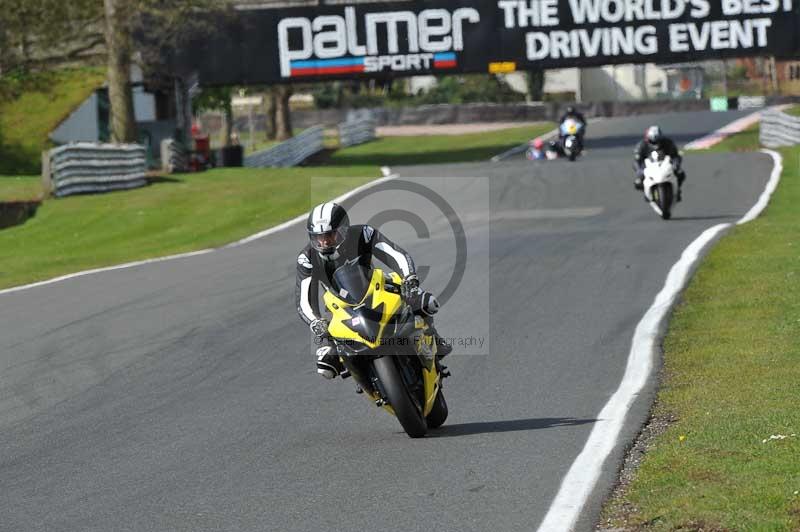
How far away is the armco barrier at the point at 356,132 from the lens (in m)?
54.8

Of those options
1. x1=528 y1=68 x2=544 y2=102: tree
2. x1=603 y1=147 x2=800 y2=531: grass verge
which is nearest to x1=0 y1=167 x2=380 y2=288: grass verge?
x1=603 y1=147 x2=800 y2=531: grass verge

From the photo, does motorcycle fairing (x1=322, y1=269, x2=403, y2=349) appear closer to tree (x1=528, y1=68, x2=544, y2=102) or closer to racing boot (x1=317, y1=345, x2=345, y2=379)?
racing boot (x1=317, y1=345, x2=345, y2=379)

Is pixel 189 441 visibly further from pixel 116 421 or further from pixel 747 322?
pixel 747 322

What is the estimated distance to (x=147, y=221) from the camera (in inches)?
1054

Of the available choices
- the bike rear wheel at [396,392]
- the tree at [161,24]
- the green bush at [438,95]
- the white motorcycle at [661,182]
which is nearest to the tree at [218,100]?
the tree at [161,24]

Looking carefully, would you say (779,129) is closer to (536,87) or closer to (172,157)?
(172,157)

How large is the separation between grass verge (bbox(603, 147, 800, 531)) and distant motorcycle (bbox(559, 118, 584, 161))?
2001cm

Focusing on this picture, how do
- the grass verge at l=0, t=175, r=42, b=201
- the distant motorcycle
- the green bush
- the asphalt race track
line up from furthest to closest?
the green bush → the distant motorcycle → the grass verge at l=0, t=175, r=42, b=201 → the asphalt race track

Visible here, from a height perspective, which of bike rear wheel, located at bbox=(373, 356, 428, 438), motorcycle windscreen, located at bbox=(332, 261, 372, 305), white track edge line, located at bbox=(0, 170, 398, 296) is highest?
motorcycle windscreen, located at bbox=(332, 261, 372, 305)

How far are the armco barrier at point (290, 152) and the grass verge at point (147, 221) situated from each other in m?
9.22

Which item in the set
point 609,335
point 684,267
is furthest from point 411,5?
point 609,335

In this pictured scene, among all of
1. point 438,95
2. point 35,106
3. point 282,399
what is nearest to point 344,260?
point 282,399

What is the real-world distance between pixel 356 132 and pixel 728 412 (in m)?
49.0

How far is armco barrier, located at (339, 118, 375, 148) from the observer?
5484 cm
